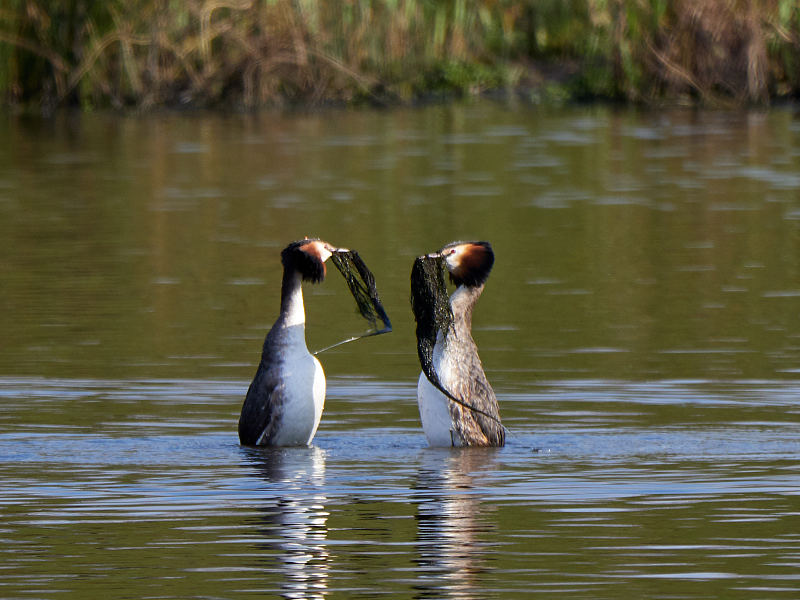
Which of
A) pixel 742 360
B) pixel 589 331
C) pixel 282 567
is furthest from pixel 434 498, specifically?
pixel 589 331

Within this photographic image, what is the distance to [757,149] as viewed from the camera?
29.3m

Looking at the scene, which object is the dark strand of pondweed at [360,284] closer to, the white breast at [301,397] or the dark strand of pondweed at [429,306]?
the dark strand of pondweed at [429,306]

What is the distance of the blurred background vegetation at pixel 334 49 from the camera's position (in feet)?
116

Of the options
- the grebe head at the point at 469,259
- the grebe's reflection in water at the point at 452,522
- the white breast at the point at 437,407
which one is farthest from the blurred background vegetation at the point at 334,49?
the grebe's reflection in water at the point at 452,522

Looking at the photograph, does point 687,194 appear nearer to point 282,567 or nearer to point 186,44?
point 186,44

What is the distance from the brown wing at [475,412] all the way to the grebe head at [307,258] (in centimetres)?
89

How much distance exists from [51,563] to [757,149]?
22679 millimetres

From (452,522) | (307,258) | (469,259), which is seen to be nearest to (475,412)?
(469,259)

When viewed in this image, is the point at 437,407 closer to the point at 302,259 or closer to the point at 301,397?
the point at 301,397

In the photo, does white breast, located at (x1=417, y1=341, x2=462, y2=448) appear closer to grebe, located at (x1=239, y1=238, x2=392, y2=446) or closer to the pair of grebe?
the pair of grebe

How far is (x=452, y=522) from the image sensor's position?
8.51 meters

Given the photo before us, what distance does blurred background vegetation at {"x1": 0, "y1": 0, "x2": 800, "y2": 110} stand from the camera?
116 ft

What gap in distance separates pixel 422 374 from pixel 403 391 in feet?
5.65

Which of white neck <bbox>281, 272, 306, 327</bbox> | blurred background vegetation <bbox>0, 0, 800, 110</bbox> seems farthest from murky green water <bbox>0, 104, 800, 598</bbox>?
blurred background vegetation <bbox>0, 0, 800, 110</bbox>
